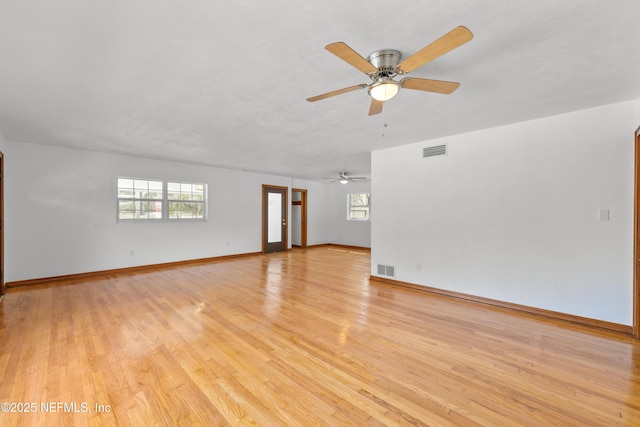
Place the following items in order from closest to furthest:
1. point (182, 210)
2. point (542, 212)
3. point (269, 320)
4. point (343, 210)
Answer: point (269, 320) → point (542, 212) → point (182, 210) → point (343, 210)

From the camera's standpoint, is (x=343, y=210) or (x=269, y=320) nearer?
(x=269, y=320)

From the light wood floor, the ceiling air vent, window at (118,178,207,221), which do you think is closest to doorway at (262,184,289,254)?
window at (118,178,207,221)

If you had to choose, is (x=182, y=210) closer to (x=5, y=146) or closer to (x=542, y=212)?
(x=5, y=146)

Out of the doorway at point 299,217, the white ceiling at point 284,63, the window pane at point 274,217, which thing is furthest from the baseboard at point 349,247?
the white ceiling at point 284,63

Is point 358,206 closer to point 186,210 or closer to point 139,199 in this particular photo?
point 186,210

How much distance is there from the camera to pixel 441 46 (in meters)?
1.58

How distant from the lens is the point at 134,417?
5.58 feet

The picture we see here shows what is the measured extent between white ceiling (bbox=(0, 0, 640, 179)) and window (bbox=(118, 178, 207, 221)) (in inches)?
82.4

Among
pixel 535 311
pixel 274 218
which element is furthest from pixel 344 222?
pixel 535 311

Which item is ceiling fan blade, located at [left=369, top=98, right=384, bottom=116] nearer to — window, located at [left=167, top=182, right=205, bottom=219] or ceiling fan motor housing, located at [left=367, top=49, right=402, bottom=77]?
ceiling fan motor housing, located at [left=367, top=49, right=402, bottom=77]

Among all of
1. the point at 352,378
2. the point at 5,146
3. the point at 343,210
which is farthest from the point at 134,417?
the point at 343,210

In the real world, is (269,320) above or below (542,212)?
below

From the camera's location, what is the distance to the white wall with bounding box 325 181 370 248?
372 inches

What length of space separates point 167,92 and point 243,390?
2825 millimetres
